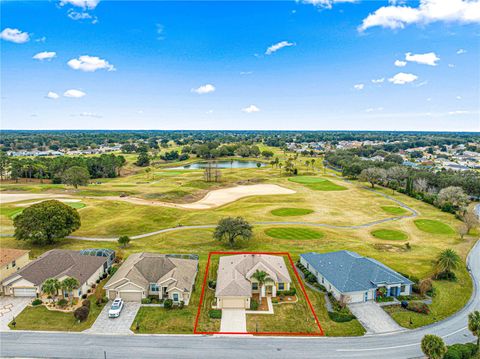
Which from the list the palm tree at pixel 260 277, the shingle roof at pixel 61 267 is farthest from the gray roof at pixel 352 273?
the shingle roof at pixel 61 267

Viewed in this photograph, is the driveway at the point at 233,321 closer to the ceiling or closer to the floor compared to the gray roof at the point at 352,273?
closer to the floor

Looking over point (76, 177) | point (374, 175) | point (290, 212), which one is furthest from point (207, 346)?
point (374, 175)

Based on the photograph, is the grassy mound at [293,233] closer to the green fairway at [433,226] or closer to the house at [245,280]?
the house at [245,280]

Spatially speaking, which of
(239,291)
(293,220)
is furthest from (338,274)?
(293,220)

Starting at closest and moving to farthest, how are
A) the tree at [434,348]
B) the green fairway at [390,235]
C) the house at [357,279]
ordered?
the tree at [434,348], the house at [357,279], the green fairway at [390,235]

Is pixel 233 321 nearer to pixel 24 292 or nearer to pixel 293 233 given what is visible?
pixel 24 292

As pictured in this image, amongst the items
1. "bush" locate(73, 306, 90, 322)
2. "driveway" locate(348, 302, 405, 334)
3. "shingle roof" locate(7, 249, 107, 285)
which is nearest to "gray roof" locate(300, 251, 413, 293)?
"driveway" locate(348, 302, 405, 334)
